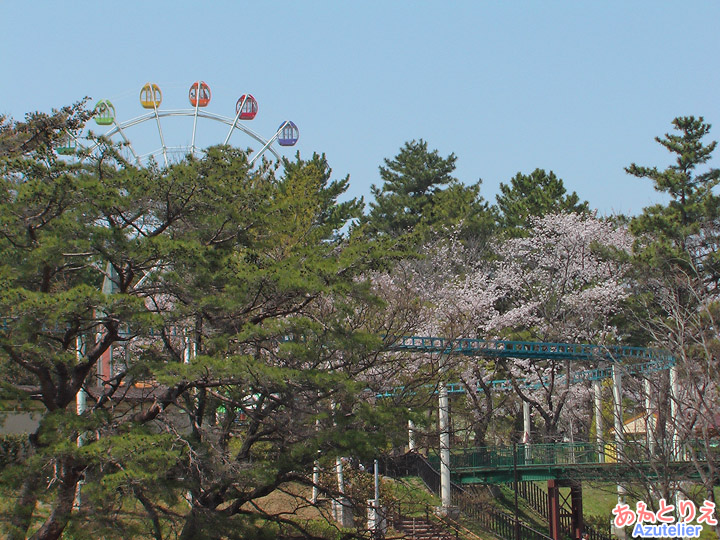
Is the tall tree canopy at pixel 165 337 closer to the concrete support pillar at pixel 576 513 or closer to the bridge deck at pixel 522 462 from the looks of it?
the bridge deck at pixel 522 462

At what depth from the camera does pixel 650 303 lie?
3111 centimetres

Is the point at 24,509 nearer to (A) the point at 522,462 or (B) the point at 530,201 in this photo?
(A) the point at 522,462

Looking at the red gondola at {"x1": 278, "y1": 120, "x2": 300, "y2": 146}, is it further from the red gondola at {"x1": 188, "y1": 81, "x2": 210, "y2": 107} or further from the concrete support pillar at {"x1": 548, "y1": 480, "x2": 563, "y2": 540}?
the concrete support pillar at {"x1": 548, "y1": 480, "x2": 563, "y2": 540}

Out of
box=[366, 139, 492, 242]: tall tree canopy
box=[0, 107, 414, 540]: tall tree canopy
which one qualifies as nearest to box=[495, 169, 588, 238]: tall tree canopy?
box=[366, 139, 492, 242]: tall tree canopy

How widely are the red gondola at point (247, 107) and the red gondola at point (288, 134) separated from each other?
1.34 metres

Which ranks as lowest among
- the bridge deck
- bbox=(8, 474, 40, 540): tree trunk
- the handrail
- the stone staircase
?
the stone staircase

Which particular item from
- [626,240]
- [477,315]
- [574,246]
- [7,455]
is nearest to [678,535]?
[7,455]

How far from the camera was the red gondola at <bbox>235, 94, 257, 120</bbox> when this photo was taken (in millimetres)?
33250

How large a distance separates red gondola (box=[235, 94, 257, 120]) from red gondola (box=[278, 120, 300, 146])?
134 centimetres

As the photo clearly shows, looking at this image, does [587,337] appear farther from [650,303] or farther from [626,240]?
[626,240]

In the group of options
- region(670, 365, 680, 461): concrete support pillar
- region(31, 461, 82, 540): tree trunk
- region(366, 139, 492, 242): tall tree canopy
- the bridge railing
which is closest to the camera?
region(31, 461, 82, 540): tree trunk

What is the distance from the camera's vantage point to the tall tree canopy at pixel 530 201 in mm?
43781

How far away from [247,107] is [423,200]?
791 inches

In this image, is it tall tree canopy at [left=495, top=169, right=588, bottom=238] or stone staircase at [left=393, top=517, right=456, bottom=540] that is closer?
stone staircase at [left=393, top=517, right=456, bottom=540]
